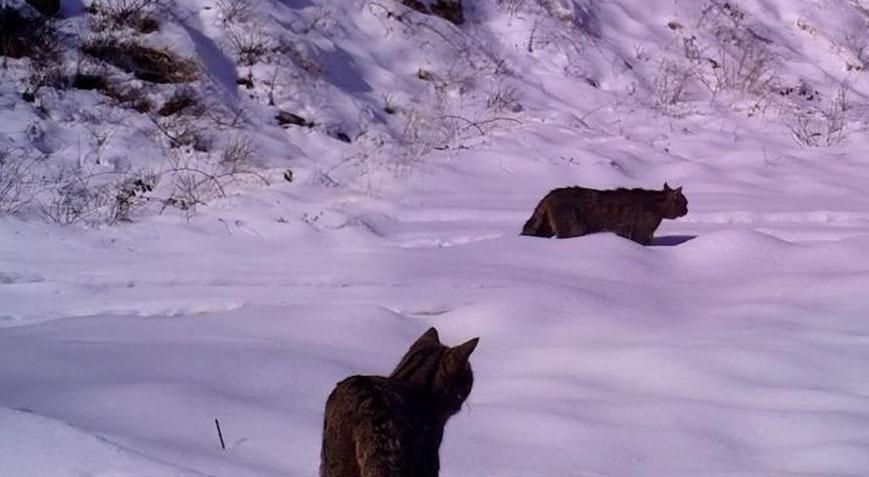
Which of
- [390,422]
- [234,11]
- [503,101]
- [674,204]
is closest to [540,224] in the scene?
[674,204]

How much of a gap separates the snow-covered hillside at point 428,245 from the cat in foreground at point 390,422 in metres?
0.72

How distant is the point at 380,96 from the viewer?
1423cm

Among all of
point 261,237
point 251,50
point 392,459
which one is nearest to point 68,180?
point 261,237

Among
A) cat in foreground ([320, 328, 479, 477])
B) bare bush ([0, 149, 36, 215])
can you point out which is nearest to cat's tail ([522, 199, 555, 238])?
bare bush ([0, 149, 36, 215])

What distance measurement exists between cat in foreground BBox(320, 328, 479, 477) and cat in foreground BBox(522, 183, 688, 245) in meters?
5.05

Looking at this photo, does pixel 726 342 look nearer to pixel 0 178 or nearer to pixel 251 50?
pixel 0 178

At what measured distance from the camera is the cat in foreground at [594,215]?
8.91 meters

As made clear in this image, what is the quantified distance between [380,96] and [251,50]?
6.03 ft

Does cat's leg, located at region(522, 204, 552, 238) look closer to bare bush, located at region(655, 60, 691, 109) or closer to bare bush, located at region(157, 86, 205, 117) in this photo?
bare bush, located at region(157, 86, 205, 117)

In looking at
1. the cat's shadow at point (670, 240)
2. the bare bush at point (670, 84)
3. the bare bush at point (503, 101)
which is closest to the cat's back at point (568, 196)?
the cat's shadow at point (670, 240)

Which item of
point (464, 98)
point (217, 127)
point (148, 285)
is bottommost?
point (148, 285)

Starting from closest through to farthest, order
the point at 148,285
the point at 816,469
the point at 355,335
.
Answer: the point at 816,469 < the point at 355,335 < the point at 148,285

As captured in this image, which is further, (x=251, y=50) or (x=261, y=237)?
(x=251, y=50)

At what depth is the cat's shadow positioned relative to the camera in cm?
928
